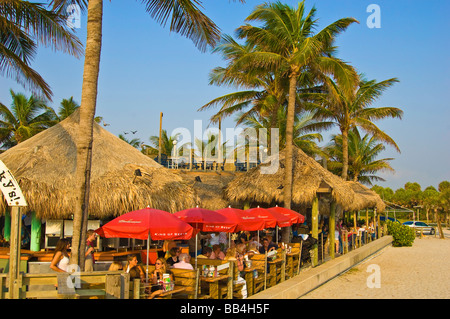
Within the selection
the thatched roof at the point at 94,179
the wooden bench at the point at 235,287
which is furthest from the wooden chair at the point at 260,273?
the thatched roof at the point at 94,179

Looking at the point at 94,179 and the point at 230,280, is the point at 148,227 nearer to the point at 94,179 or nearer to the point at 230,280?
the point at 230,280

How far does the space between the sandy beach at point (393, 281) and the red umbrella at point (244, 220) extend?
2042 millimetres

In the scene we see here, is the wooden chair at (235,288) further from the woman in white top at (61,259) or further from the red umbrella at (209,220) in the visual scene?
the woman in white top at (61,259)

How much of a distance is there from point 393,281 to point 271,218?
4.75 m

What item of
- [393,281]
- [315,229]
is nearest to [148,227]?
[315,229]

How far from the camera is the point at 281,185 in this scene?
16531 mm

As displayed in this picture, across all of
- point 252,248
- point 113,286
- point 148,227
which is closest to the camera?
point 113,286

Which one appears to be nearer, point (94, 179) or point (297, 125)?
point (94, 179)

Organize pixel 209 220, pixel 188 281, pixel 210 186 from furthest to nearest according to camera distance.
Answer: pixel 210 186
pixel 209 220
pixel 188 281

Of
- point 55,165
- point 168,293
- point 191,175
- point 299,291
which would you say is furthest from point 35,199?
point 191,175

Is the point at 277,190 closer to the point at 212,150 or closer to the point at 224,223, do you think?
the point at 224,223

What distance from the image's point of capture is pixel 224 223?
10.3 metres

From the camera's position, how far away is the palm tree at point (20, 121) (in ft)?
98.7

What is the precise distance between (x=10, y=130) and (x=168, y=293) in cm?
2770
